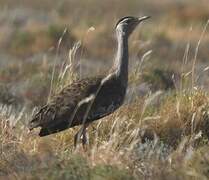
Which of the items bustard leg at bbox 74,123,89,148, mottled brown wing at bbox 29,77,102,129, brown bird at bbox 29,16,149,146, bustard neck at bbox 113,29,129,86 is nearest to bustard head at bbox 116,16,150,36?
bustard neck at bbox 113,29,129,86

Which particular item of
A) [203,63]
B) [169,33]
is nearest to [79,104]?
[203,63]

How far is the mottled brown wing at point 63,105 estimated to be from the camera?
8.31 meters

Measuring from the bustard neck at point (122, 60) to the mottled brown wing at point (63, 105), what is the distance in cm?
22

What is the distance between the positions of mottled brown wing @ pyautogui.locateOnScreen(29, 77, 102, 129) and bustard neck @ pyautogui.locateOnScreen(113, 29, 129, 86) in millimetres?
225

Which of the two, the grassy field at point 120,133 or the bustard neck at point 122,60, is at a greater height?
the bustard neck at point 122,60

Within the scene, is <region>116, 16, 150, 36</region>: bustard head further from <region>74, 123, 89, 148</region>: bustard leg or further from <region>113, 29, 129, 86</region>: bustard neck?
<region>74, 123, 89, 148</region>: bustard leg

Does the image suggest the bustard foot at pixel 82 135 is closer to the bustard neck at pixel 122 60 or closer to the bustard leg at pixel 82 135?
the bustard leg at pixel 82 135

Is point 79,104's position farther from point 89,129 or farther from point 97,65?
point 97,65

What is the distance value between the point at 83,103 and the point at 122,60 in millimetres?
832

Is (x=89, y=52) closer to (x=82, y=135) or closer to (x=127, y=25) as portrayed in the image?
(x=127, y=25)

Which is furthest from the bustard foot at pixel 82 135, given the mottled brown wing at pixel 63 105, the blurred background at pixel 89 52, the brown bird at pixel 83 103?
the blurred background at pixel 89 52

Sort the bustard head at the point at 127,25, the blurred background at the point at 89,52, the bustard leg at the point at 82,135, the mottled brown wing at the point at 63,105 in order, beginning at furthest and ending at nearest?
1. the blurred background at the point at 89,52
2. the bustard head at the point at 127,25
3. the bustard leg at the point at 82,135
4. the mottled brown wing at the point at 63,105

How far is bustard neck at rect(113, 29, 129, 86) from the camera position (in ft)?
29.4

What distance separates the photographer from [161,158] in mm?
7816
